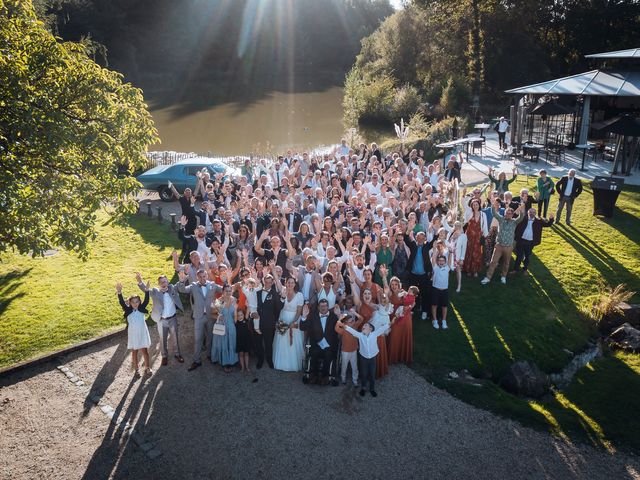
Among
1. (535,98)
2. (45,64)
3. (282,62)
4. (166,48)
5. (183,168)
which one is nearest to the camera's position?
(45,64)

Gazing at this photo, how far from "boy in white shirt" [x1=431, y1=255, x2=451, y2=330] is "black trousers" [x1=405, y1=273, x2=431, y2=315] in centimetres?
16

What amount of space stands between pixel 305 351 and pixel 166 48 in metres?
62.2

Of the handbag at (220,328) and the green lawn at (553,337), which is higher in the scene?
the handbag at (220,328)

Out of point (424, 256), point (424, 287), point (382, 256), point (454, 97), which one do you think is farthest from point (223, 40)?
point (424, 287)

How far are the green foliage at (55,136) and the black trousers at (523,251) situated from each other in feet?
27.7

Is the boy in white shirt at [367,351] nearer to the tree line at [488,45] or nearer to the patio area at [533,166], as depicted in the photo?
the patio area at [533,166]

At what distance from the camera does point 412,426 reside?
24.0 feet

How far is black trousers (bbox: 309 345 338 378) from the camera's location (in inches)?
320

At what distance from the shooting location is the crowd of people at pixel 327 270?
828cm

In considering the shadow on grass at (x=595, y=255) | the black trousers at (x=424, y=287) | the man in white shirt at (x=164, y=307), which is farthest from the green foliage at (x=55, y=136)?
the shadow on grass at (x=595, y=255)

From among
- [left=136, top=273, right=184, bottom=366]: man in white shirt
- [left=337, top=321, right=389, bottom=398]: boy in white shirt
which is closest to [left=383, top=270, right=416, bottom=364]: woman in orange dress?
[left=337, top=321, right=389, bottom=398]: boy in white shirt

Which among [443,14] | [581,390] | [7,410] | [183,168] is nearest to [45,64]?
[7,410]

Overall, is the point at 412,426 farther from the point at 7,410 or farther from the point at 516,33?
the point at 516,33

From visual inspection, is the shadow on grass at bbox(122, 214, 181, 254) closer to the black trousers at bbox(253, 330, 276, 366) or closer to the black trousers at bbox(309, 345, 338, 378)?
the black trousers at bbox(253, 330, 276, 366)
